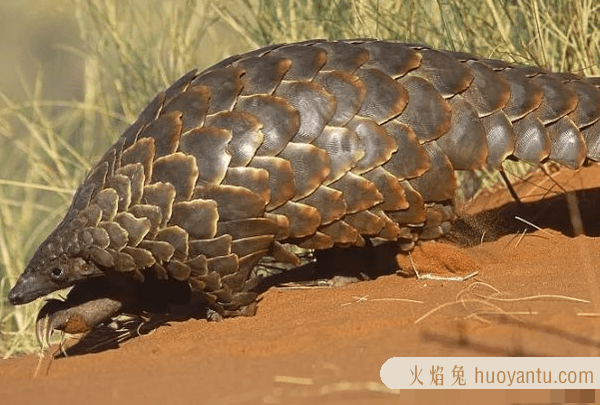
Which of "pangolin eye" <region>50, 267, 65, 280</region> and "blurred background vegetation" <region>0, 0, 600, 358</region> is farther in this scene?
"blurred background vegetation" <region>0, 0, 600, 358</region>

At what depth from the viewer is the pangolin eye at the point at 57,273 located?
5.82m

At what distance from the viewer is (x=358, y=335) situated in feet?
15.8

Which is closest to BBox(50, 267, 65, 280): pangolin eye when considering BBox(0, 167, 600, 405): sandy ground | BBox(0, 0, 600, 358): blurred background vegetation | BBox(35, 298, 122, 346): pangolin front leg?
BBox(35, 298, 122, 346): pangolin front leg

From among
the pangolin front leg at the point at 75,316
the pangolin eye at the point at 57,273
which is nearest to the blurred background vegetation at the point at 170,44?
the pangolin front leg at the point at 75,316

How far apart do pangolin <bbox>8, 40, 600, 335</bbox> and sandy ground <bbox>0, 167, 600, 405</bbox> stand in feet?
1.00

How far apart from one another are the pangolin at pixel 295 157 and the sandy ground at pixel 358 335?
0.31 m

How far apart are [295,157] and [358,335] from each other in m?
1.02

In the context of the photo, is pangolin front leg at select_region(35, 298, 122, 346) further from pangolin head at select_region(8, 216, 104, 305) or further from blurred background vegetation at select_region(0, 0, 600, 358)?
blurred background vegetation at select_region(0, 0, 600, 358)

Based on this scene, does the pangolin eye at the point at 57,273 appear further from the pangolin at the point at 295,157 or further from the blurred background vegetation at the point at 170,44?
the blurred background vegetation at the point at 170,44

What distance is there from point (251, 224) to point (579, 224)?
1.96 meters

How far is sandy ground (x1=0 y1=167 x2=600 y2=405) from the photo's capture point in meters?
4.27

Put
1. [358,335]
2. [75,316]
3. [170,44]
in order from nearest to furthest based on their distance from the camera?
[358,335]
[75,316]
[170,44]

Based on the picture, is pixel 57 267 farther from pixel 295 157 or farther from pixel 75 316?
pixel 295 157

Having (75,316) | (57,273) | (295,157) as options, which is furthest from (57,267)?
(295,157)
